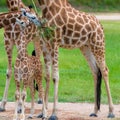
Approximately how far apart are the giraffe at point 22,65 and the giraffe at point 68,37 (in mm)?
276

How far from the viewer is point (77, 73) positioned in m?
17.8

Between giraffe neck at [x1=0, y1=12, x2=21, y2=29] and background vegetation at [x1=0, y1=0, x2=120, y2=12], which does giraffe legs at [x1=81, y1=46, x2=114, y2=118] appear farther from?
background vegetation at [x1=0, y1=0, x2=120, y2=12]

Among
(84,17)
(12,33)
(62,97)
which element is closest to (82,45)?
(84,17)

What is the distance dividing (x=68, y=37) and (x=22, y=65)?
1.24m

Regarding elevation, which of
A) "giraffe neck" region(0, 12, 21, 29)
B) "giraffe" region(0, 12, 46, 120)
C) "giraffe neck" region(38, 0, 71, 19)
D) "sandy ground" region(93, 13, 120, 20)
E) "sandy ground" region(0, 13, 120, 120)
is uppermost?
"giraffe neck" region(38, 0, 71, 19)

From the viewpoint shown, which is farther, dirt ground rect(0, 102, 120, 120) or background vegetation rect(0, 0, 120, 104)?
background vegetation rect(0, 0, 120, 104)

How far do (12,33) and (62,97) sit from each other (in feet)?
9.91

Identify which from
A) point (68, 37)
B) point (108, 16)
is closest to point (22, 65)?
point (68, 37)

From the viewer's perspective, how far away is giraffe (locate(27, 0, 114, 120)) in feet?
36.9

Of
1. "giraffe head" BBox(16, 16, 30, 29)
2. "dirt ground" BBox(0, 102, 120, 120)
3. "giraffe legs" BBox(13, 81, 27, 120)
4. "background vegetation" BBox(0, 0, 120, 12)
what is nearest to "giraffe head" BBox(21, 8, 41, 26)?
"giraffe head" BBox(16, 16, 30, 29)

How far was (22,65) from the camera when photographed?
1062 centimetres

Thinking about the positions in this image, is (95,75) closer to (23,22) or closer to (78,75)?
(23,22)

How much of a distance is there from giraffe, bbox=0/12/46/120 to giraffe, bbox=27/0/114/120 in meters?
0.28

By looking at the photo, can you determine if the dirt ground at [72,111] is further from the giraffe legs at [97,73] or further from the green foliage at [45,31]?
the green foliage at [45,31]
